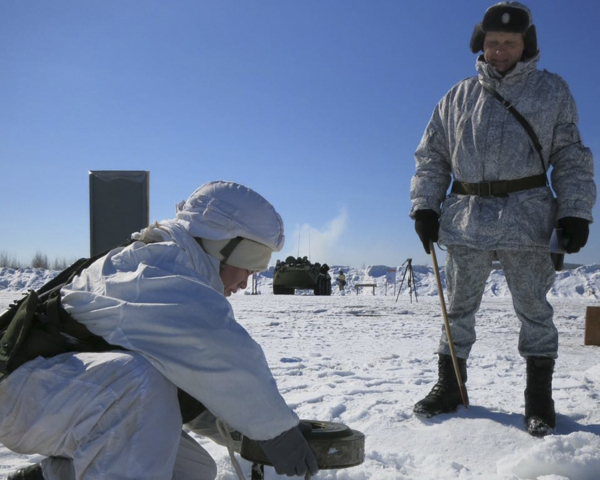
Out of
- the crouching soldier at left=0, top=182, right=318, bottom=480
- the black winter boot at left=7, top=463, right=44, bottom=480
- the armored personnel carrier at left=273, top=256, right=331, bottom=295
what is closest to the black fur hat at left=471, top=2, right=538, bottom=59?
the crouching soldier at left=0, top=182, right=318, bottom=480

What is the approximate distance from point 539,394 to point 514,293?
0.51 m

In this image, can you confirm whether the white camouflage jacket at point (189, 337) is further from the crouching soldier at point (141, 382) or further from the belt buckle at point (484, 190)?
the belt buckle at point (484, 190)

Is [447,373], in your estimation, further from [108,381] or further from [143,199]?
[143,199]

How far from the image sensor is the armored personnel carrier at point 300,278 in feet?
83.4

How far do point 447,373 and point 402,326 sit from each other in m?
5.37

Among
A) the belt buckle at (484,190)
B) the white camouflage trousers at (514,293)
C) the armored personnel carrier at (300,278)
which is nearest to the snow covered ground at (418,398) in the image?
the white camouflage trousers at (514,293)

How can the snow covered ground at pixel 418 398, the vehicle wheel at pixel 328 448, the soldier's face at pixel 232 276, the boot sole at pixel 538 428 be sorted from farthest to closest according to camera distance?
the boot sole at pixel 538 428 < the snow covered ground at pixel 418 398 < the soldier's face at pixel 232 276 < the vehicle wheel at pixel 328 448

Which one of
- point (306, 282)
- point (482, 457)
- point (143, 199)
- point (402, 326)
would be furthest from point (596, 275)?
point (482, 457)

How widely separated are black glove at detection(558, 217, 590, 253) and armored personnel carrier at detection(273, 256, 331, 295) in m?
22.6

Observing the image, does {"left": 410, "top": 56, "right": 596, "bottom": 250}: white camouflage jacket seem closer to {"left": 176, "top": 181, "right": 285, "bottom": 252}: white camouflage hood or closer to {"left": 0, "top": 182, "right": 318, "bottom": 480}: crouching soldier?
{"left": 176, "top": 181, "right": 285, "bottom": 252}: white camouflage hood

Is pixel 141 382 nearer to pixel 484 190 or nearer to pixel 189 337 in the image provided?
pixel 189 337

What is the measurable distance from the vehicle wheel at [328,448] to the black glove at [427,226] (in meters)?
1.44

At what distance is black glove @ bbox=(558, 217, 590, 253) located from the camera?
2.74 metres

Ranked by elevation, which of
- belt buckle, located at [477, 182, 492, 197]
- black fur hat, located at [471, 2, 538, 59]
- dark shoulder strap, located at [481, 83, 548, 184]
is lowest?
belt buckle, located at [477, 182, 492, 197]
